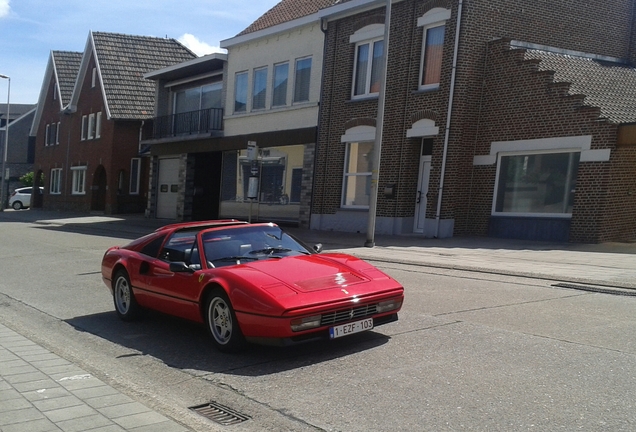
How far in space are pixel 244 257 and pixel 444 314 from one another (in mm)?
2528

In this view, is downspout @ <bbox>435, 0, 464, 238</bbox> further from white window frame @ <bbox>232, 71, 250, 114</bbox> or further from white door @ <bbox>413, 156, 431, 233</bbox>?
white window frame @ <bbox>232, 71, 250, 114</bbox>

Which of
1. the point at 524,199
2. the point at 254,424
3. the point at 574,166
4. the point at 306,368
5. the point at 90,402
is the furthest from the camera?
the point at 524,199

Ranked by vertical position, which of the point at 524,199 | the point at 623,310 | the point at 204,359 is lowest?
the point at 204,359

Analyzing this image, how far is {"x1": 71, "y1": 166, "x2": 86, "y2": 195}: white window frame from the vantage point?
4291cm

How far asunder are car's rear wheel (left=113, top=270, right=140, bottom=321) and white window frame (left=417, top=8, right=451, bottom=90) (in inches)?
531

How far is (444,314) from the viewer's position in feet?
25.8

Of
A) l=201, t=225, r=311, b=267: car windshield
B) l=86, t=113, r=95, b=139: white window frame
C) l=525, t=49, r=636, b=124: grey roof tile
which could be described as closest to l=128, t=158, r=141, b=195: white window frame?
l=86, t=113, r=95, b=139: white window frame

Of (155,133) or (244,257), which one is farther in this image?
(155,133)

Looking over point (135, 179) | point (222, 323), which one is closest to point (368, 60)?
point (222, 323)

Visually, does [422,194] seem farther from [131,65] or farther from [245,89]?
[131,65]

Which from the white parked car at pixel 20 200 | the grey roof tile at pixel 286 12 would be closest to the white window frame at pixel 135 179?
the grey roof tile at pixel 286 12

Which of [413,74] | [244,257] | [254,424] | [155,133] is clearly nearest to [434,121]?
[413,74]

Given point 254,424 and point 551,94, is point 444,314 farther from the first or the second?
point 551,94

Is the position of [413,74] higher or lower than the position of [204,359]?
higher
